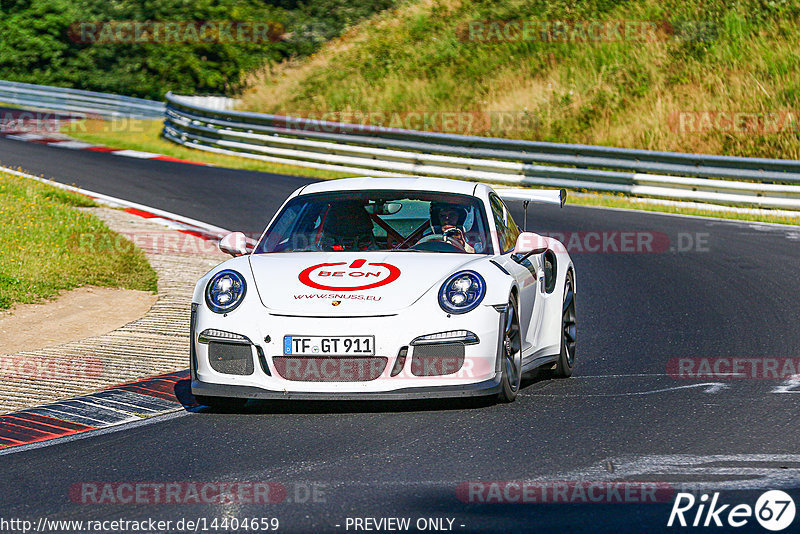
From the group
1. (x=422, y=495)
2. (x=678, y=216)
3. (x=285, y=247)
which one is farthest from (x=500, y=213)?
(x=678, y=216)

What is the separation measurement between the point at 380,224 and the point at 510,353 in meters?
1.51

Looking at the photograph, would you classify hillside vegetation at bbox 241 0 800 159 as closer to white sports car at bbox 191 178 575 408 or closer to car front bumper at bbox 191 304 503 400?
white sports car at bbox 191 178 575 408

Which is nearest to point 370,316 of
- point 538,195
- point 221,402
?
point 221,402

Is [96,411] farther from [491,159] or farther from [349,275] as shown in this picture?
[491,159]

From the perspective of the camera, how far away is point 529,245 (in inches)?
307

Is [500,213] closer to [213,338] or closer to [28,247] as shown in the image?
[213,338]

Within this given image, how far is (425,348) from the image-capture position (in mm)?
6801

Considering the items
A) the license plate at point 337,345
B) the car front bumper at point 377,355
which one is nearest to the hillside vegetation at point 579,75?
the car front bumper at point 377,355

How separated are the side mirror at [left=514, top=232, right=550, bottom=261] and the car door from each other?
95 mm

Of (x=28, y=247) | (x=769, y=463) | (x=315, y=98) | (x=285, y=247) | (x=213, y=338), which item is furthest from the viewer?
(x=315, y=98)

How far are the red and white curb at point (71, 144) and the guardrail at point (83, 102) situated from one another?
5846 mm

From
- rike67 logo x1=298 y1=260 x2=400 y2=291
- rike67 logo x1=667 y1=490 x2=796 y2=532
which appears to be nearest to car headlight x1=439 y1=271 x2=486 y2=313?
rike67 logo x1=298 y1=260 x2=400 y2=291

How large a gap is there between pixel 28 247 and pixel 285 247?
5.82 metres

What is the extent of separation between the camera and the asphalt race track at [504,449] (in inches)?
199
